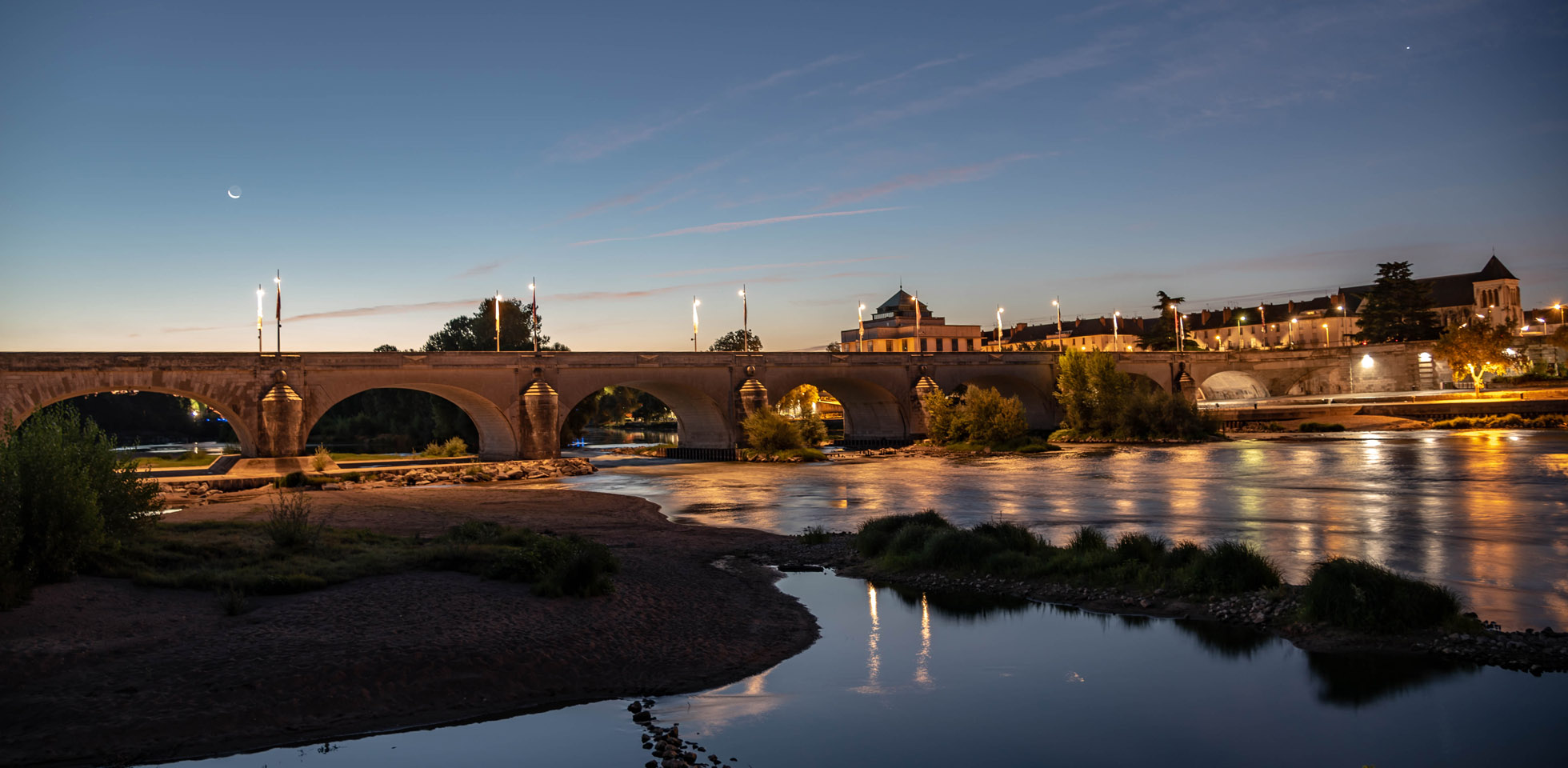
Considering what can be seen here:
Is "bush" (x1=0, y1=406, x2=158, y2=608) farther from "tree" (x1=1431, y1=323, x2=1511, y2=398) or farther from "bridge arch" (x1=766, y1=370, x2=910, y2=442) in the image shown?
"tree" (x1=1431, y1=323, x2=1511, y2=398)

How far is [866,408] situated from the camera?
271 ft

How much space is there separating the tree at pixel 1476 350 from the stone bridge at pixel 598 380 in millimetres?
6339

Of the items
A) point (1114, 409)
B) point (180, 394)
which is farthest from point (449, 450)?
point (1114, 409)

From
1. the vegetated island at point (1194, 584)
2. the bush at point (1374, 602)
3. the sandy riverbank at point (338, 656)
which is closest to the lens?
the sandy riverbank at point (338, 656)

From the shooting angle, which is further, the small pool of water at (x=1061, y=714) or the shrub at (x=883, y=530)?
the shrub at (x=883, y=530)

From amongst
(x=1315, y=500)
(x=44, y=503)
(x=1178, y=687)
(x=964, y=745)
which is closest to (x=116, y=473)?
(x=44, y=503)

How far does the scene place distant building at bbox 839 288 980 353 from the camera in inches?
5468

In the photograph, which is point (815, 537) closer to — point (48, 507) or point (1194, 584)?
point (1194, 584)

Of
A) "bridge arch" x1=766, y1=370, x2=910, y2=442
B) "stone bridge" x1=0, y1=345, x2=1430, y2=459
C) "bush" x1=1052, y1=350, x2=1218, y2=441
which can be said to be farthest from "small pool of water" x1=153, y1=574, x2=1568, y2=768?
"bush" x1=1052, y1=350, x2=1218, y2=441

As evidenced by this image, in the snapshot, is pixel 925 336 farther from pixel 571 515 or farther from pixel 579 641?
pixel 579 641

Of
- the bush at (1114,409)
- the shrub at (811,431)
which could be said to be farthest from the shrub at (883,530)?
the bush at (1114,409)

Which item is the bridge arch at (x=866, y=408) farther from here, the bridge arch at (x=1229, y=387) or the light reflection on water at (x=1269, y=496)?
the bridge arch at (x=1229, y=387)

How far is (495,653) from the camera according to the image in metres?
13.8

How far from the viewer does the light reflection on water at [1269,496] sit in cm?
2202
